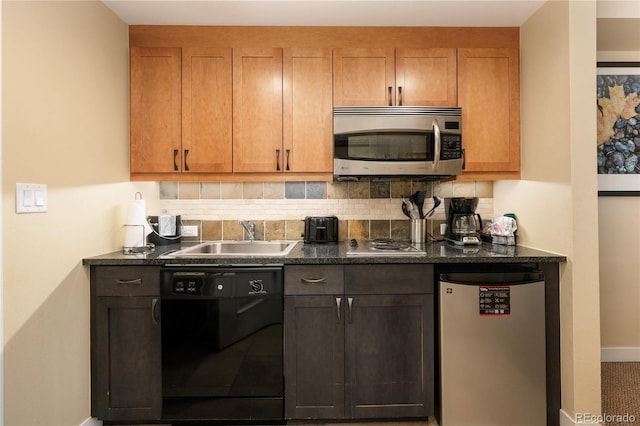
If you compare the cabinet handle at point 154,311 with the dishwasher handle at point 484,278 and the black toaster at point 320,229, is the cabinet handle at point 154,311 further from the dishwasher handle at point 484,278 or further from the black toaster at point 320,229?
the dishwasher handle at point 484,278

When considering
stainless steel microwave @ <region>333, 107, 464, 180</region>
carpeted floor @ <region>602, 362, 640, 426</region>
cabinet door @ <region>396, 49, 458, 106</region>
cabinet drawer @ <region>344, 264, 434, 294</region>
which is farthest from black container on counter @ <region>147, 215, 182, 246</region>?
carpeted floor @ <region>602, 362, 640, 426</region>

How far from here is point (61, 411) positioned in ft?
5.53

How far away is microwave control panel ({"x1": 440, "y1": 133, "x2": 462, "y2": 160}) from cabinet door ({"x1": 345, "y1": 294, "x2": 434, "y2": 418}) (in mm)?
853

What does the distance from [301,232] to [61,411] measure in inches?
63.4

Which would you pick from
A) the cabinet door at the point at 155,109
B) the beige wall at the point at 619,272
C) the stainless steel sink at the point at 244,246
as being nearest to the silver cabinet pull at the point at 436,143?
the stainless steel sink at the point at 244,246

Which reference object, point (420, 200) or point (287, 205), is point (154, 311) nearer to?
point (287, 205)

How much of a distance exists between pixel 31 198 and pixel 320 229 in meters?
1.54

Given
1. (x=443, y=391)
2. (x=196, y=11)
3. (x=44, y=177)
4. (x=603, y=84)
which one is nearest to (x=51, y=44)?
(x=44, y=177)

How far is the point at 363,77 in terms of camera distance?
7.43ft

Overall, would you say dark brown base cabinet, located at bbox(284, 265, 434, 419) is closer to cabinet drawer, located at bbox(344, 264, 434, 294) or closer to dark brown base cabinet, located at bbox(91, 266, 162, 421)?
cabinet drawer, located at bbox(344, 264, 434, 294)

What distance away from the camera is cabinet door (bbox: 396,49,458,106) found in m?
2.27

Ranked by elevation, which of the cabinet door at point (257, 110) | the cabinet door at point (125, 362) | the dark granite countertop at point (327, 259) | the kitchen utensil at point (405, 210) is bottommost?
the cabinet door at point (125, 362)

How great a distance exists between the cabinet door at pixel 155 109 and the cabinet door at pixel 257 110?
1.23 ft

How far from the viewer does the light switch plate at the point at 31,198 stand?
1459mm
